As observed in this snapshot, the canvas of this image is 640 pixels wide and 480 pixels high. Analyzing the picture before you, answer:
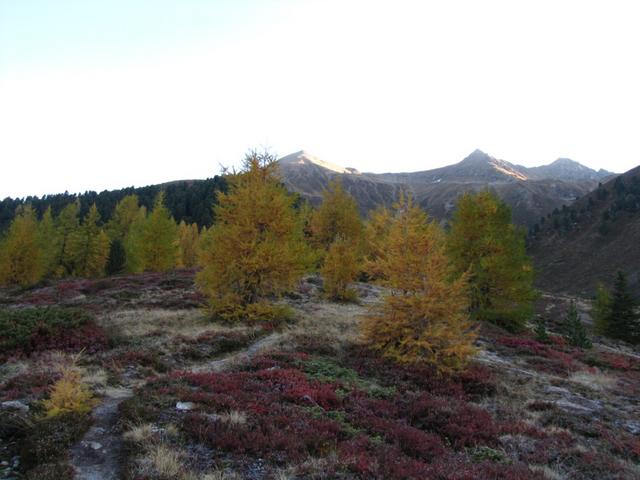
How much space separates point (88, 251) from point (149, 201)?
63.8 meters

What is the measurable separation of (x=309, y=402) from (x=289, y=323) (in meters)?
11.0

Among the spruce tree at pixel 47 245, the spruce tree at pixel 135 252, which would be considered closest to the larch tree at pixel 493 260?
the spruce tree at pixel 135 252

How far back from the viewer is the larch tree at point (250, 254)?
802 inches

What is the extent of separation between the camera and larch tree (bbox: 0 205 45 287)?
140ft

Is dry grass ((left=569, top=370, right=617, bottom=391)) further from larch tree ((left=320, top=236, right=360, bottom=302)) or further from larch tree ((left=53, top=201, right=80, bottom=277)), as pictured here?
larch tree ((left=53, top=201, right=80, bottom=277))

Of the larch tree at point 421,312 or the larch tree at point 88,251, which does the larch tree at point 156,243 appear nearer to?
the larch tree at point 88,251

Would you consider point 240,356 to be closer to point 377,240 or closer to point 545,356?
point 377,240

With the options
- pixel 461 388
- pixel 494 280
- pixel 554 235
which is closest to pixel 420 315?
pixel 461 388

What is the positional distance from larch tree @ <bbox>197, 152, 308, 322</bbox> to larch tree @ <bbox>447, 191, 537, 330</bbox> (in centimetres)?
1162

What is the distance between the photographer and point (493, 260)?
25656mm

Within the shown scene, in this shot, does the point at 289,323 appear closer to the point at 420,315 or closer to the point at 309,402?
the point at 420,315

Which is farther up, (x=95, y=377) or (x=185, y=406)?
(x=185, y=406)

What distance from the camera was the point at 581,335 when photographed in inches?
1030

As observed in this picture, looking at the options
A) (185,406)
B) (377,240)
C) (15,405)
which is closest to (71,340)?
(15,405)
